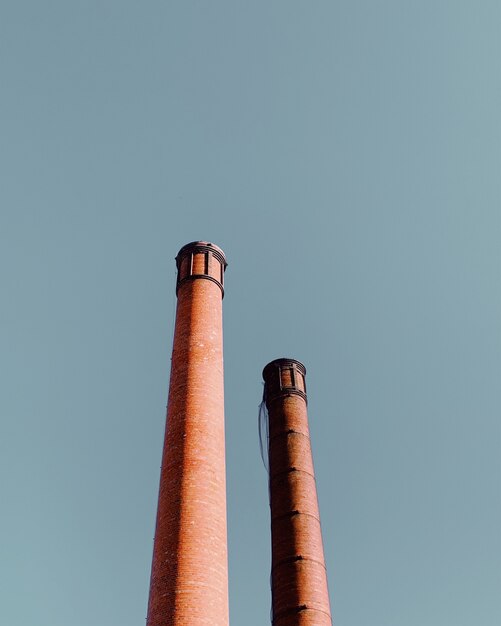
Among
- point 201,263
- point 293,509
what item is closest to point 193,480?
point 293,509

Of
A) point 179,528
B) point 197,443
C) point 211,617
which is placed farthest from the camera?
point 197,443

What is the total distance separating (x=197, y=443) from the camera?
8.69m

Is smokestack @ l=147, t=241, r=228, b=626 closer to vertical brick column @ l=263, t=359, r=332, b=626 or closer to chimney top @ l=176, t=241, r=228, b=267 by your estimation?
chimney top @ l=176, t=241, r=228, b=267

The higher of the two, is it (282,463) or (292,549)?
(282,463)

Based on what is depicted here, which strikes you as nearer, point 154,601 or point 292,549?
point 154,601

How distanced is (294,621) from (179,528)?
4.06 m

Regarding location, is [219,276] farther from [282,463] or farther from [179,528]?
[179,528]

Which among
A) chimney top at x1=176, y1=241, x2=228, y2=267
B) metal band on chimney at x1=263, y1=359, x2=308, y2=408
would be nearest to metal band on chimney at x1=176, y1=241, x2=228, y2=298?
chimney top at x1=176, y1=241, x2=228, y2=267

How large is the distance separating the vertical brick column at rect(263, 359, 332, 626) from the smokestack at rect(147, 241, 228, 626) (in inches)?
135

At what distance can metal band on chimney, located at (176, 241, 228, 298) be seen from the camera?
11422mm

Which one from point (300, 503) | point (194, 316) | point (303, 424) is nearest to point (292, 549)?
point (300, 503)

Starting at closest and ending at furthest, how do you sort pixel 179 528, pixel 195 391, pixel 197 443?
pixel 179 528 → pixel 197 443 → pixel 195 391

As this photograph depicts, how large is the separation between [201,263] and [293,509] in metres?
5.06

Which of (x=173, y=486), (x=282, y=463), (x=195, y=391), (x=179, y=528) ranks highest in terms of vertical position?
(x=282, y=463)
